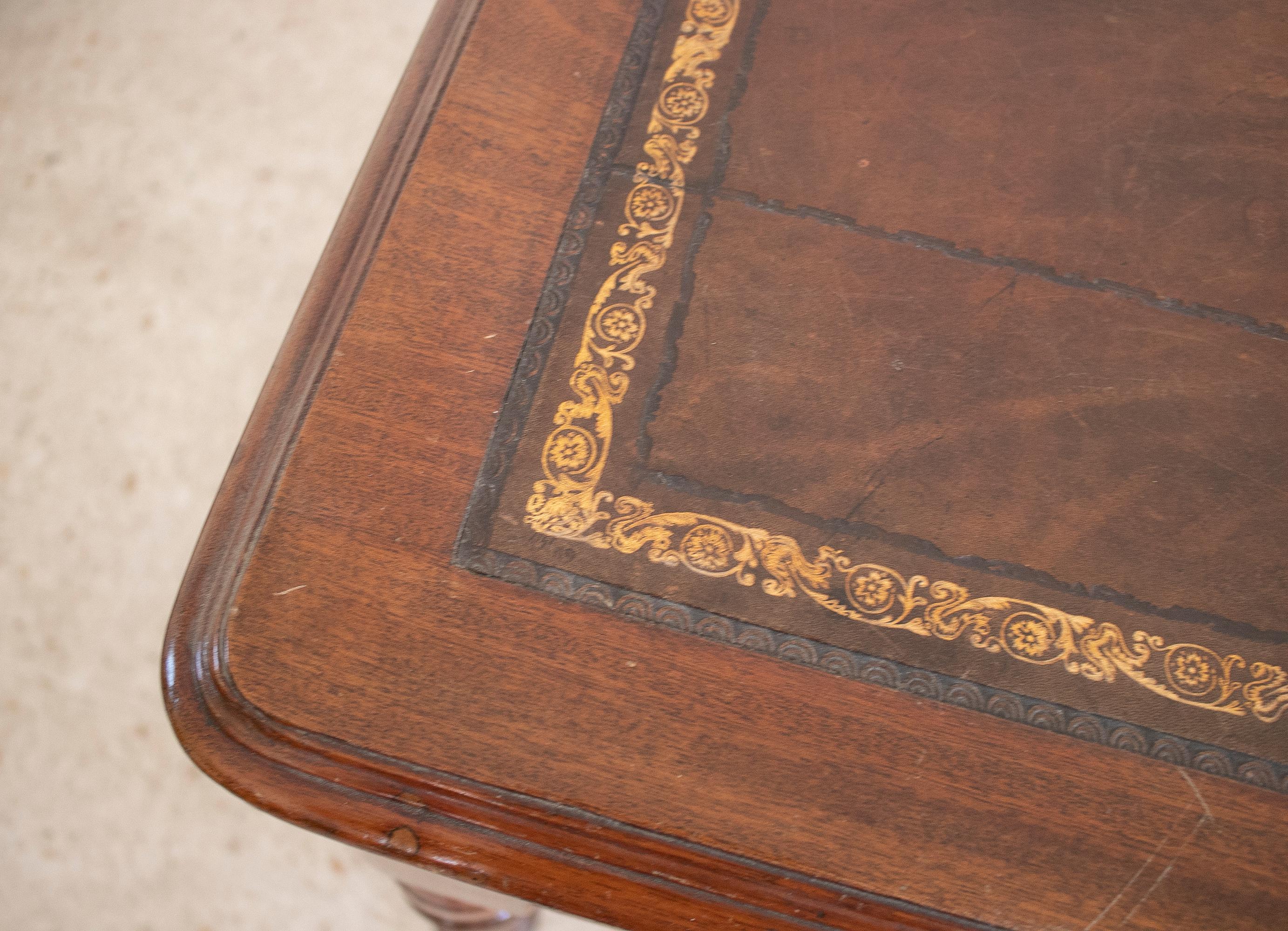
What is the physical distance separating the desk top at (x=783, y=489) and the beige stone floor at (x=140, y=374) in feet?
2.55

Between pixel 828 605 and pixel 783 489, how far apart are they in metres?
0.11

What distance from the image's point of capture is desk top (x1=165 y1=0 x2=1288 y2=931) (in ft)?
2.59

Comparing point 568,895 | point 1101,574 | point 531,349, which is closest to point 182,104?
point 531,349

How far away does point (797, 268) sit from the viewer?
3.12 feet

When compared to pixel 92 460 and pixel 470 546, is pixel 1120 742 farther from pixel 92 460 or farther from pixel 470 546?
pixel 92 460

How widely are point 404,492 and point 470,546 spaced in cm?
8

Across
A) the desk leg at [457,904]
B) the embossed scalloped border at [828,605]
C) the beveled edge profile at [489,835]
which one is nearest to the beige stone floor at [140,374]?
the desk leg at [457,904]

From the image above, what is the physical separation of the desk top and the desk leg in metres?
0.27

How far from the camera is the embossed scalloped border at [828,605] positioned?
2.71ft

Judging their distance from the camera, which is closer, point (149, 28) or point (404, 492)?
point (404, 492)

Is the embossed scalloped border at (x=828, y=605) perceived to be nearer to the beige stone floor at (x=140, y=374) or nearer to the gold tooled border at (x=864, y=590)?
the gold tooled border at (x=864, y=590)

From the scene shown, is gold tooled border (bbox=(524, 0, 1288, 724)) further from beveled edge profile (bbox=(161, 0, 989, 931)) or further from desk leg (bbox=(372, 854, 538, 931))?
desk leg (bbox=(372, 854, 538, 931))

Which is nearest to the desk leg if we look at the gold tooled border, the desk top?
the desk top

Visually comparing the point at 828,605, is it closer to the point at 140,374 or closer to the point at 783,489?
the point at 783,489
